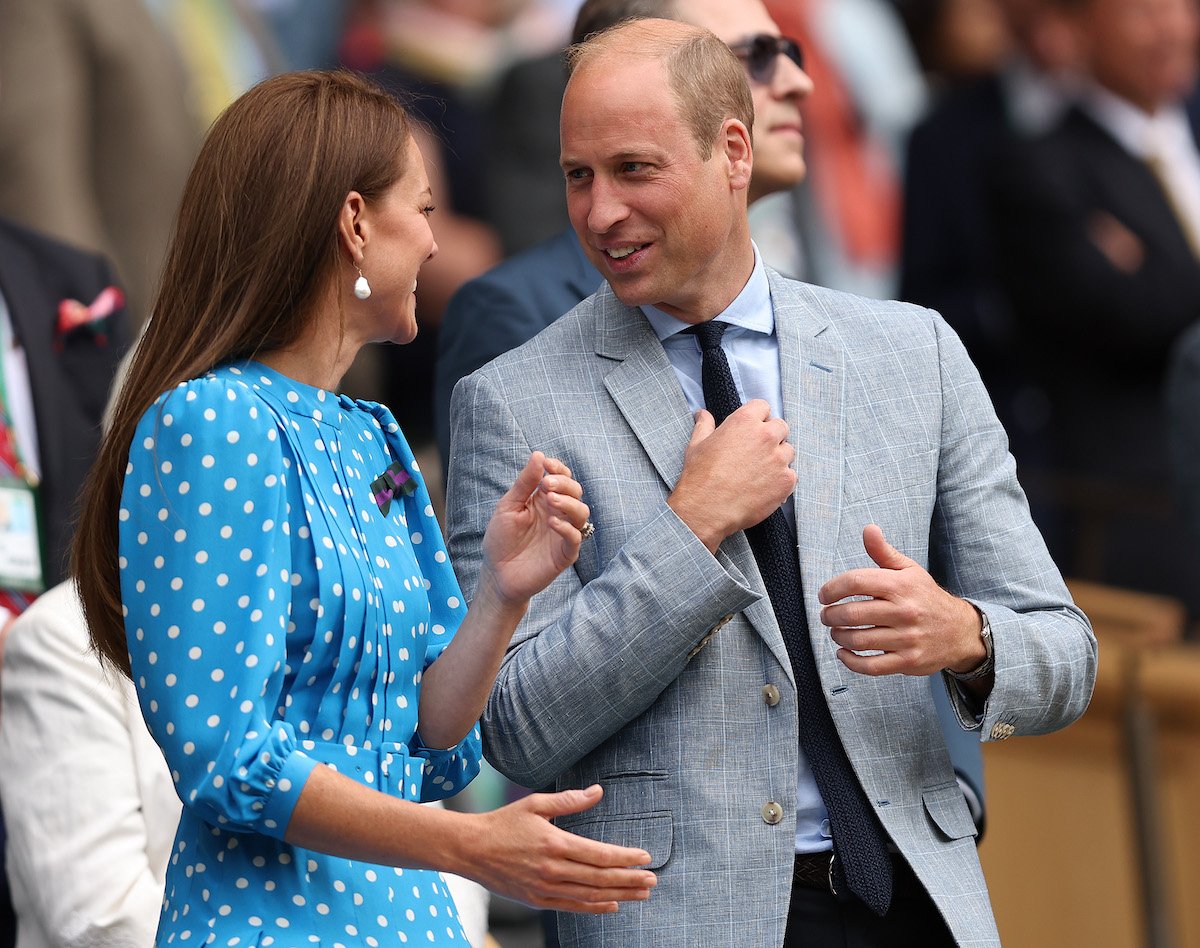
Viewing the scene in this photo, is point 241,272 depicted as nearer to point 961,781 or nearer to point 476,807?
point 961,781

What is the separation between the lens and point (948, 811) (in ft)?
8.98

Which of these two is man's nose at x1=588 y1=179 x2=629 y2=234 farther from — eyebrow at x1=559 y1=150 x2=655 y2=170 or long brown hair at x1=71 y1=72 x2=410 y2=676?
long brown hair at x1=71 y1=72 x2=410 y2=676

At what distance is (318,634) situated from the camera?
86.7 inches

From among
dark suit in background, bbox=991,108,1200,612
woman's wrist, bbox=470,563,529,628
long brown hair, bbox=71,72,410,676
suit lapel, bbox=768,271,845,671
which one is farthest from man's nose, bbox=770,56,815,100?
dark suit in background, bbox=991,108,1200,612

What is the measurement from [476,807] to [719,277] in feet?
8.44

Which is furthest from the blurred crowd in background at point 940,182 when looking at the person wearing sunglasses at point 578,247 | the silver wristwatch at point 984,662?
the silver wristwatch at point 984,662

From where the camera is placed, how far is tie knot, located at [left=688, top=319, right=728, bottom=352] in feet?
9.33

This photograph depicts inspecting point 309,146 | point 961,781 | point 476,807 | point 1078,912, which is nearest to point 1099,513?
point 1078,912

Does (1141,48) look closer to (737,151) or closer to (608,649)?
(737,151)

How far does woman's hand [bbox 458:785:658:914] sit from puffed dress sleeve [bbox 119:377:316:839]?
224 millimetres

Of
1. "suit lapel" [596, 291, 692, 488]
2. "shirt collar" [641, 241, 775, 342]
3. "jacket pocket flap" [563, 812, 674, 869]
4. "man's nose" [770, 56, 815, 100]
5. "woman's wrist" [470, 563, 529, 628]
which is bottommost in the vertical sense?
"jacket pocket flap" [563, 812, 674, 869]

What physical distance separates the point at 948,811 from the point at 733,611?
46 cm

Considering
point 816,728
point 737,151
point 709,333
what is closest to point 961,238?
point 737,151

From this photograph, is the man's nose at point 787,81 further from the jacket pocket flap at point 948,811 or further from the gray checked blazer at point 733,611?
the jacket pocket flap at point 948,811
